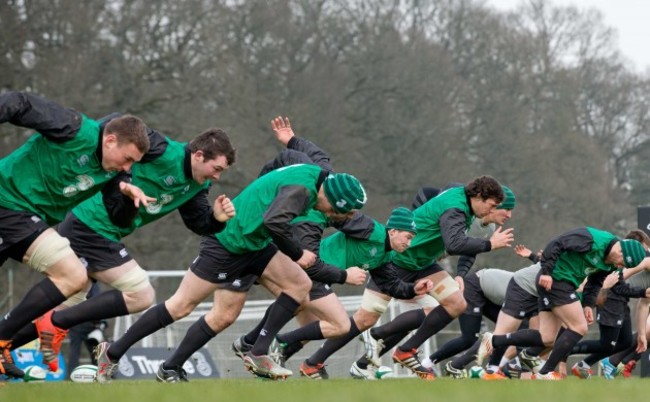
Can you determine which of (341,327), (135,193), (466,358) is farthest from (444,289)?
(135,193)

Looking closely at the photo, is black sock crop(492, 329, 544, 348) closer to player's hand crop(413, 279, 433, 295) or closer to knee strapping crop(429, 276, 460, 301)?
knee strapping crop(429, 276, 460, 301)

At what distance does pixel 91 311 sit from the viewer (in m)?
11.2

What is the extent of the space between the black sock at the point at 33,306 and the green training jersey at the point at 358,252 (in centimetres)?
423

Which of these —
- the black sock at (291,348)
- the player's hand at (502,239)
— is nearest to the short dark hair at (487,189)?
the player's hand at (502,239)

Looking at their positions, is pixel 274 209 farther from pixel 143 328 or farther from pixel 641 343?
pixel 641 343

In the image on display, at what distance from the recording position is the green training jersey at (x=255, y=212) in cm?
1128

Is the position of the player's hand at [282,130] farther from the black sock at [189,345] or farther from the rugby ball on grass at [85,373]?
the rugby ball on grass at [85,373]

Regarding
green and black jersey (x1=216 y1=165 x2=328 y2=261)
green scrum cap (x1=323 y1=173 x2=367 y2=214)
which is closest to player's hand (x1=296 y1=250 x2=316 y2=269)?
green and black jersey (x1=216 y1=165 x2=328 y2=261)

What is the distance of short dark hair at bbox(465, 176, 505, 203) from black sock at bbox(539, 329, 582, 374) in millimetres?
1747

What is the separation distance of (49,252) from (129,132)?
1071 mm

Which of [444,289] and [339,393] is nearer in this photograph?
[339,393]

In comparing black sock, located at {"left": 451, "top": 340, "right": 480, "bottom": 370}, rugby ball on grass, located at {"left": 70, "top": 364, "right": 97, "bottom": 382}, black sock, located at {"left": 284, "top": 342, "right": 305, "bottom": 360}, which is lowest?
black sock, located at {"left": 451, "top": 340, "right": 480, "bottom": 370}

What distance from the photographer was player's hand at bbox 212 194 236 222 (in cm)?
1079

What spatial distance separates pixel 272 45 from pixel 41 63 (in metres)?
8.66
